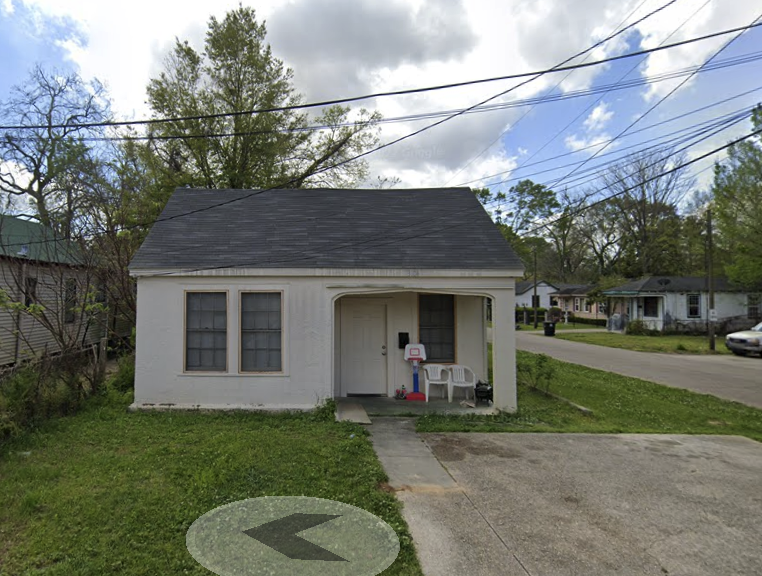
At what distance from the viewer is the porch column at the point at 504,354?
7801 millimetres

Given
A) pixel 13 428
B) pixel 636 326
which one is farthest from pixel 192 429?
pixel 636 326

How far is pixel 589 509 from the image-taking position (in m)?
4.21

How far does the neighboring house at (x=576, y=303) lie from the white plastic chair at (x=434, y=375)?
33.3 m

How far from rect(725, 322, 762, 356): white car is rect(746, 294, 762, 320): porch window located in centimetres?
1082

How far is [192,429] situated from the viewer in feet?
21.5

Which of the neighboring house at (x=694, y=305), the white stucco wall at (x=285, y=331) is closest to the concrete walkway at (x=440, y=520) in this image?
the white stucco wall at (x=285, y=331)

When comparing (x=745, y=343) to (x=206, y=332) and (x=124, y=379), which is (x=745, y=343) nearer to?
(x=206, y=332)

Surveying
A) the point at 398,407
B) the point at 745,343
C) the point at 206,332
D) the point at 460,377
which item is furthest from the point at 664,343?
the point at 206,332

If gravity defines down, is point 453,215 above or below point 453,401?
above

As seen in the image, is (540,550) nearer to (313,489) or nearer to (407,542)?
(407,542)

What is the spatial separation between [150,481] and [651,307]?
1241 inches

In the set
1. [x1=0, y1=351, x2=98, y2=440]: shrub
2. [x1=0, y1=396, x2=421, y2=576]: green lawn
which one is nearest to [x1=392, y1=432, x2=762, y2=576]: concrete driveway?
[x1=0, y1=396, x2=421, y2=576]: green lawn

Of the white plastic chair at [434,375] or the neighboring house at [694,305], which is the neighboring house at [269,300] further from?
the neighboring house at [694,305]

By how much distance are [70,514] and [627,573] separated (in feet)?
15.4
